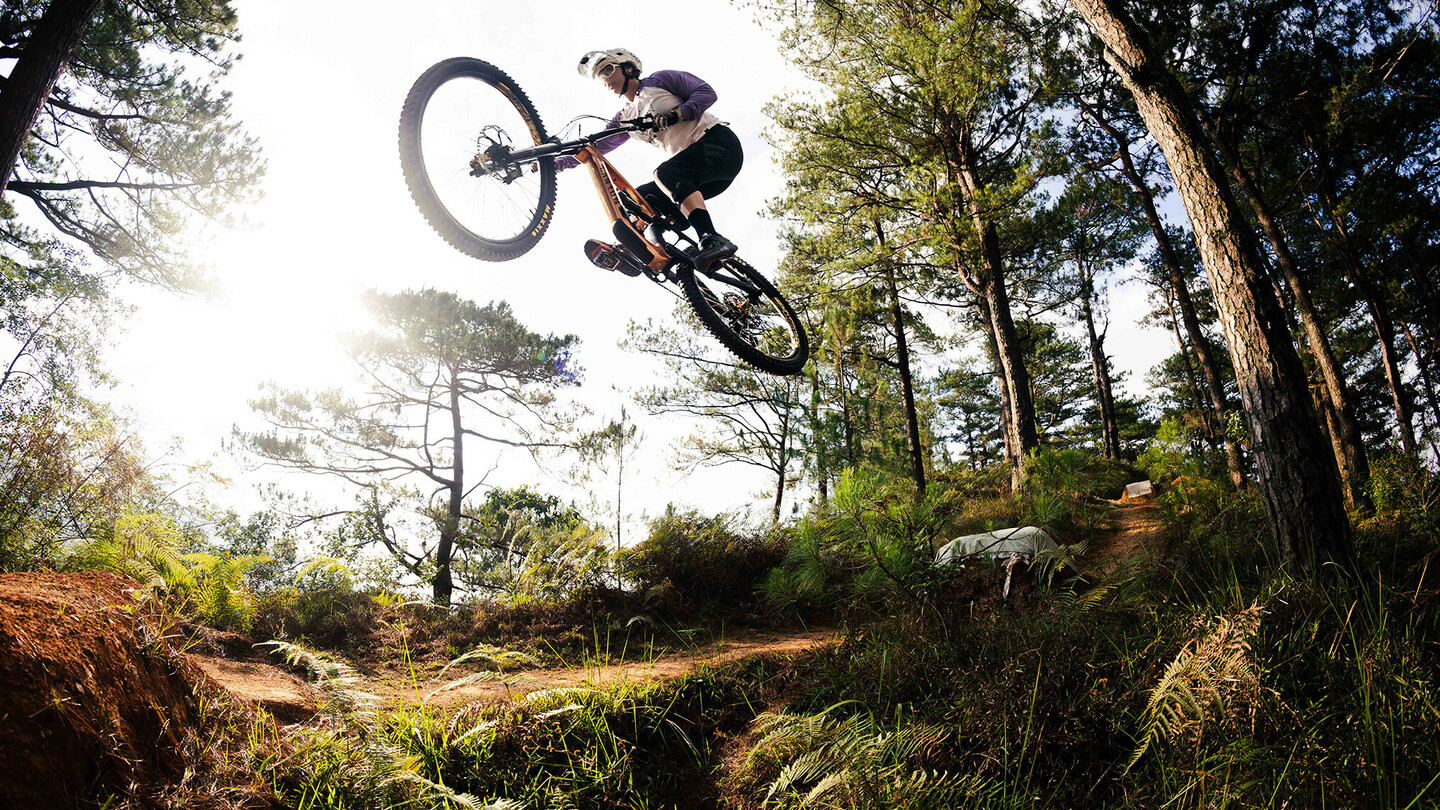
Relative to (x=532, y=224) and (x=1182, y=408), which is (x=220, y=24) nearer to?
(x=532, y=224)

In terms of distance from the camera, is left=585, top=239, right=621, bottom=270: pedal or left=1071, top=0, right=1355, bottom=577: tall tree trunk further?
left=585, top=239, right=621, bottom=270: pedal

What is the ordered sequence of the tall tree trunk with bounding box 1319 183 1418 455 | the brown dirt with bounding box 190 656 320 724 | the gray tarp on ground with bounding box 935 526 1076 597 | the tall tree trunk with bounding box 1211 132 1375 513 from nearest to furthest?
the brown dirt with bounding box 190 656 320 724, the gray tarp on ground with bounding box 935 526 1076 597, the tall tree trunk with bounding box 1211 132 1375 513, the tall tree trunk with bounding box 1319 183 1418 455

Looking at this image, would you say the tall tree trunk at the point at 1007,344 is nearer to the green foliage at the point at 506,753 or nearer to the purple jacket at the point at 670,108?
the purple jacket at the point at 670,108

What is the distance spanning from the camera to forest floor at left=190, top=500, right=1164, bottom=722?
3303mm

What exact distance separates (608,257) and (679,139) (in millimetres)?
935

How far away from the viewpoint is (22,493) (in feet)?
15.9

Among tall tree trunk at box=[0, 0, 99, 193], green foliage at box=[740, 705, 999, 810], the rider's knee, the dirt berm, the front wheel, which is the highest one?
tall tree trunk at box=[0, 0, 99, 193]

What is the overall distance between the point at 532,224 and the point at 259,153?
322 inches

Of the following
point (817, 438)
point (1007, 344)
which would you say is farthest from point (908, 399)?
point (817, 438)

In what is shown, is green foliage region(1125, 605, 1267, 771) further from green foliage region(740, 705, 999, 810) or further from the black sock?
the black sock

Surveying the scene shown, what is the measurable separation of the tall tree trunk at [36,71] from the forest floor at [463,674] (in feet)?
14.8

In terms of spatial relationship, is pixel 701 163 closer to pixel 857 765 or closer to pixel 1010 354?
pixel 857 765

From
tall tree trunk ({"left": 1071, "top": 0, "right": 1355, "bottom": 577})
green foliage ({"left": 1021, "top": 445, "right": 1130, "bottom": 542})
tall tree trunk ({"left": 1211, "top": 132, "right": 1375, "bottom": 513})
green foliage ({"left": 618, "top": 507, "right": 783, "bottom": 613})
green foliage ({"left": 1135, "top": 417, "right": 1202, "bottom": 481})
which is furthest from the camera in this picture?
green foliage ({"left": 1135, "top": 417, "right": 1202, "bottom": 481})

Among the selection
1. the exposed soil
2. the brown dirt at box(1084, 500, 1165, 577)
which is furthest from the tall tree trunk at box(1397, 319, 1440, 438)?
the exposed soil
